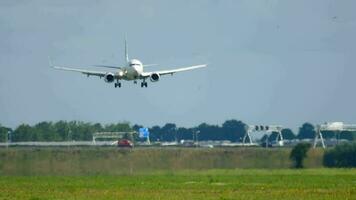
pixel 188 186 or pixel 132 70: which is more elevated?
pixel 132 70

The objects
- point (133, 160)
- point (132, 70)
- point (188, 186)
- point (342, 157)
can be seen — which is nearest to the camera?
point (188, 186)

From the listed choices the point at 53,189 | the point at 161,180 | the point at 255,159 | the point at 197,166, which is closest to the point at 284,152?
the point at 255,159

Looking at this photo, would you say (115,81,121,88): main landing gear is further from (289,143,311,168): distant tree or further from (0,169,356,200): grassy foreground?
(289,143,311,168): distant tree

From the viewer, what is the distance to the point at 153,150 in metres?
174

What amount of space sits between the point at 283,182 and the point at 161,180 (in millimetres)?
11596

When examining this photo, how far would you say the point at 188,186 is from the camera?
4321 inches

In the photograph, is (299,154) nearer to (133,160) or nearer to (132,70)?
(133,160)

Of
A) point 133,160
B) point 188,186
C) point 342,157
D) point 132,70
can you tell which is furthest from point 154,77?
point 342,157

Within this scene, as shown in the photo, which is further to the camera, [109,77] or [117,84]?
[117,84]

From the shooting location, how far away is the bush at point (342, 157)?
16262cm

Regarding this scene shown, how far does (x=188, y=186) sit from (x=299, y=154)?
56121 mm

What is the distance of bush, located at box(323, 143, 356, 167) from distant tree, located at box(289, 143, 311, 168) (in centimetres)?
250

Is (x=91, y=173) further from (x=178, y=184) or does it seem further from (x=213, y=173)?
(x=178, y=184)

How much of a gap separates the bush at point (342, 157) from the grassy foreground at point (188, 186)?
23052 millimetres
